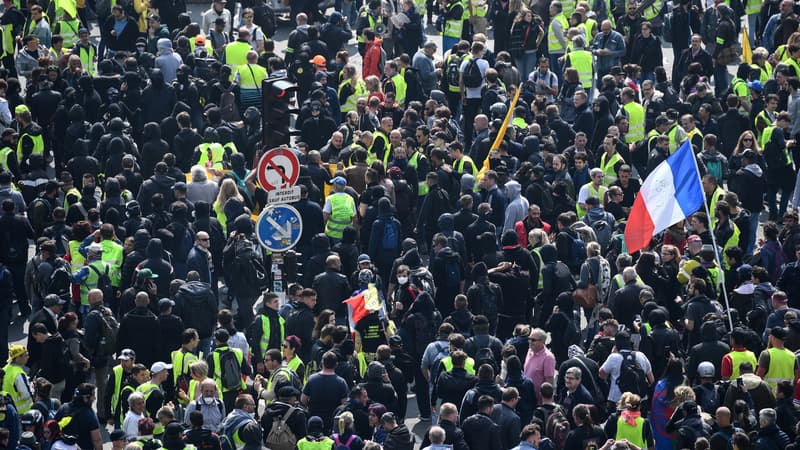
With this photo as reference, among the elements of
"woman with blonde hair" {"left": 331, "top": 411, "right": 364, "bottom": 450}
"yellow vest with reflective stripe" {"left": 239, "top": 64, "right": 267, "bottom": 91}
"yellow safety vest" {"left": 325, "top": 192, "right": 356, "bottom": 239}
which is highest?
"woman with blonde hair" {"left": 331, "top": 411, "right": 364, "bottom": 450}

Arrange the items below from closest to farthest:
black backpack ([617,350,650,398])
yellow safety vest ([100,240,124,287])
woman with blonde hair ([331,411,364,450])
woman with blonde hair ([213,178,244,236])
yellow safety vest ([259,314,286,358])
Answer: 1. woman with blonde hair ([331,411,364,450])
2. black backpack ([617,350,650,398])
3. yellow safety vest ([259,314,286,358])
4. yellow safety vest ([100,240,124,287])
5. woman with blonde hair ([213,178,244,236])

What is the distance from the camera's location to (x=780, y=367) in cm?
1778

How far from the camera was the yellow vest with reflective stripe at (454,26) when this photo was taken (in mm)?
29984

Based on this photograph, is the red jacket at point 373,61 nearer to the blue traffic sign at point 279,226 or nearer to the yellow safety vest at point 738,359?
the blue traffic sign at point 279,226

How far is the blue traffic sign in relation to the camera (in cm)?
1778

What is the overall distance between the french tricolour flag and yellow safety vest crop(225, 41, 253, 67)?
9385mm

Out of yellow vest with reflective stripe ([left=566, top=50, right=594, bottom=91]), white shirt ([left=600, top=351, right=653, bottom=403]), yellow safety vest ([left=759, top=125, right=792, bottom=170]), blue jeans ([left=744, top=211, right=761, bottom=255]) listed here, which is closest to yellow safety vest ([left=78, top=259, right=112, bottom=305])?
white shirt ([left=600, top=351, right=653, bottom=403])

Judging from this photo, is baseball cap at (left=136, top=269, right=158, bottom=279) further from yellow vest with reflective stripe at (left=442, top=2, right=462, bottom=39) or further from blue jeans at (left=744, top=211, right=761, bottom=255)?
yellow vest with reflective stripe at (left=442, top=2, right=462, bottom=39)

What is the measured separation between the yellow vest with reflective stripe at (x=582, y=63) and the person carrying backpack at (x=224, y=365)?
1133cm

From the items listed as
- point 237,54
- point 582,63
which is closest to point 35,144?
point 237,54

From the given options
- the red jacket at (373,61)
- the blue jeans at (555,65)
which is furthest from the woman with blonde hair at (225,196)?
the blue jeans at (555,65)

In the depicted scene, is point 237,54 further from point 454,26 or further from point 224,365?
point 224,365

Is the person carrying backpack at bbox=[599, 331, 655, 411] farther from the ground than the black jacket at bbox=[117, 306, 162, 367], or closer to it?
farther from the ground

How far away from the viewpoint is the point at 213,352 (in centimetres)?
1783
